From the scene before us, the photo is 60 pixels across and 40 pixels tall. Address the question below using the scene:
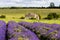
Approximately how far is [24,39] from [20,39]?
0.13 meters

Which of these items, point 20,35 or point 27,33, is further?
point 27,33

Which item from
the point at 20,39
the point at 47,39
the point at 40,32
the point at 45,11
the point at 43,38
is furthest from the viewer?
the point at 45,11

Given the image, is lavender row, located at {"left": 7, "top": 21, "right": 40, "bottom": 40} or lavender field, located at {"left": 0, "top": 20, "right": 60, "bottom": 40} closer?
lavender row, located at {"left": 7, "top": 21, "right": 40, "bottom": 40}

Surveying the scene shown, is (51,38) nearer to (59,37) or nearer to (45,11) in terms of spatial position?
(59,37)

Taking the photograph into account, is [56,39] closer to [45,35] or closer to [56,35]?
[56,35]

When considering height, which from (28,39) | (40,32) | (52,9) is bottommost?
(52,9)

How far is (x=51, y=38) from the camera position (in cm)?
969

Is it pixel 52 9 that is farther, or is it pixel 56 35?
pixel 52 9

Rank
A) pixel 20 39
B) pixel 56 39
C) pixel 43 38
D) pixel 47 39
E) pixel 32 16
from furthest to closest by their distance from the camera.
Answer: pixel 32 16 < pixel 43 38 < pixel 47 39 < pixel 56 39 < pixel 20 39

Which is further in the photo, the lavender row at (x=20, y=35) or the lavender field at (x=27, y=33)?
the lavender field at (x=27, y=33)

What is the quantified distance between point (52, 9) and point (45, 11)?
2719 mm

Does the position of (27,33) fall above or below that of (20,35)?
below

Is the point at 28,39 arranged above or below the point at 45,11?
above

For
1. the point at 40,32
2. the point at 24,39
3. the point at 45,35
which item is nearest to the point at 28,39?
the point at 24,39
